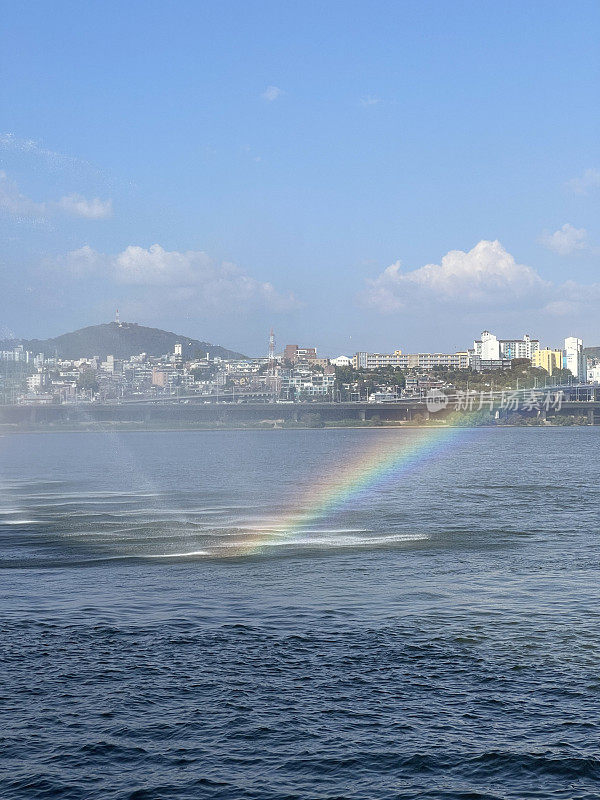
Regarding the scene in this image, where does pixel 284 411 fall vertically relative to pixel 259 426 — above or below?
above

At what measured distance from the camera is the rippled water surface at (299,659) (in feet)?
38.9

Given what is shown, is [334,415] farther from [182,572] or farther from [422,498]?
[182,572]

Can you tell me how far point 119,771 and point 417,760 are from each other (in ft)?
12.2

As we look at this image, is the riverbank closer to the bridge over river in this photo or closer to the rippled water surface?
the bridge over river

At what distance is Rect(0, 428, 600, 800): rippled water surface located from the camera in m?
11.8

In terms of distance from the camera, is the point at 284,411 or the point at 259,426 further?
the point at 259,426

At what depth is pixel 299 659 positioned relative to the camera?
652 inches

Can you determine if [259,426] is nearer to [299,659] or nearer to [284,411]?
[284,411]

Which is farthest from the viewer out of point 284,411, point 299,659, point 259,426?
point 259,426

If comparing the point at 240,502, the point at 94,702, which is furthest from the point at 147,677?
the point at 240,502

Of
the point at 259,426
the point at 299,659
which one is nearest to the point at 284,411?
the point at 259,426

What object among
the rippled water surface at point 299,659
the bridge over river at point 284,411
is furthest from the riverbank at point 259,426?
the rippled water surface at point 299,659

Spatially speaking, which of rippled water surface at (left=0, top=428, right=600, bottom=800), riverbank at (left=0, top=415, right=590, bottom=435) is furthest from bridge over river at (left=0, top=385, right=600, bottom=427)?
rippled water surface at (left=0, top=428, right=600, bottom=800)

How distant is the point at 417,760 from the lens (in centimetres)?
1211
